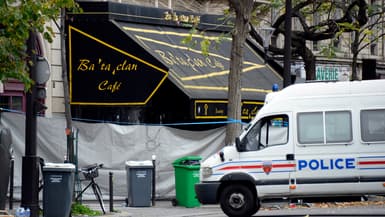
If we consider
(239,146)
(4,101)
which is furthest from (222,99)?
(239,146)

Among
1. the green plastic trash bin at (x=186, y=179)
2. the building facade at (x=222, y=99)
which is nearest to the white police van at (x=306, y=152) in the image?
the green plastic trash bin at (x=186, y=179)

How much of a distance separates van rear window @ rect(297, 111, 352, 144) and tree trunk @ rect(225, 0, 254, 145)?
458 cm

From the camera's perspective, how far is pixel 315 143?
728 inches

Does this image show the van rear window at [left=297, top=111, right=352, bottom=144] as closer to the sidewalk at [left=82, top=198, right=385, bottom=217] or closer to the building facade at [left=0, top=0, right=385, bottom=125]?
the sidewalk at [left=82, top=198, right=385, bottom=217]

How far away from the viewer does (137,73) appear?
84.5ft

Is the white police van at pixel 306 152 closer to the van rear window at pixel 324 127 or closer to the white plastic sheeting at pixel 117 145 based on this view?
the van rear window at pixel 324 127

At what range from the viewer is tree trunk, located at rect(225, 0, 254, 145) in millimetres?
22906

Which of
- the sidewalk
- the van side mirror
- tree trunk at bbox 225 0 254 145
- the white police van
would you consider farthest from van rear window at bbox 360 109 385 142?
tree trunk at bbox 225 0 254 145

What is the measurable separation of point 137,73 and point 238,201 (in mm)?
8135

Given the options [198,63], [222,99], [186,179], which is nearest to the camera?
[186,179]

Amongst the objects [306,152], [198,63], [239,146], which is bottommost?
[306,152]

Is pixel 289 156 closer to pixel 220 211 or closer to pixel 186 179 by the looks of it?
pixel 220 211

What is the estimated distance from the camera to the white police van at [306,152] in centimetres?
1831

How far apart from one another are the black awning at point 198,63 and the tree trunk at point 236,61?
5.32 feet
